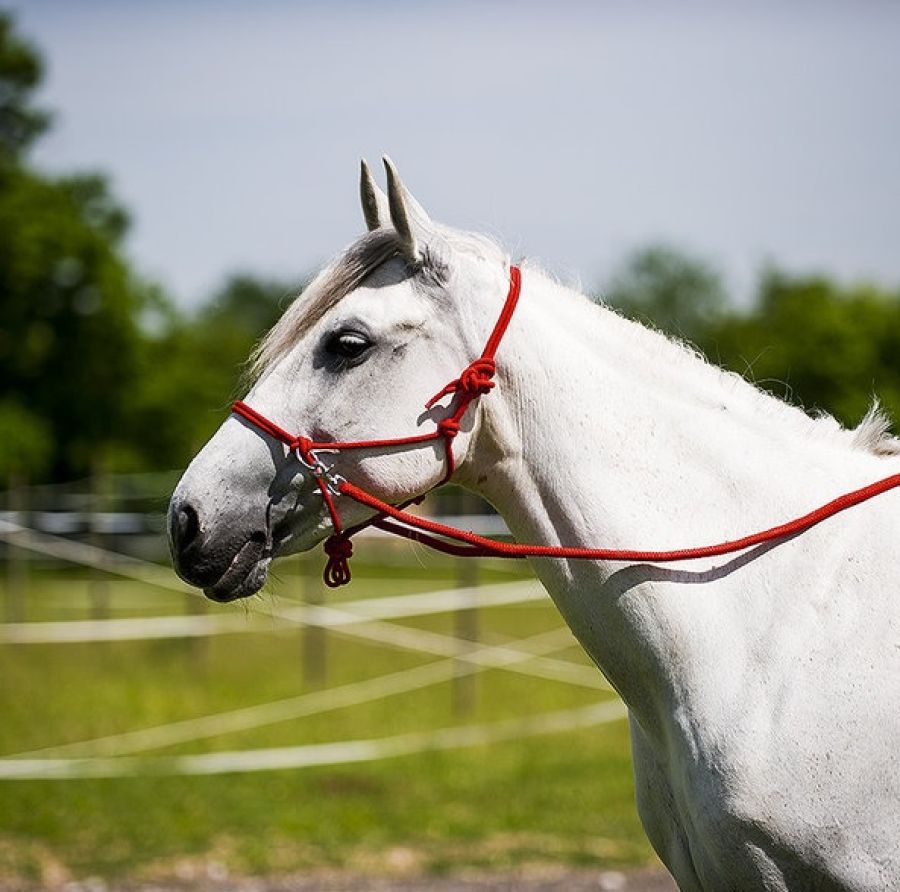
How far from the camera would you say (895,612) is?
2.78m

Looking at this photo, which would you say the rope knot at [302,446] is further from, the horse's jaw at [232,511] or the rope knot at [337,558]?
the rope knot at [337,558]

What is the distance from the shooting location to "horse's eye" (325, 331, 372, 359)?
2.90 metres

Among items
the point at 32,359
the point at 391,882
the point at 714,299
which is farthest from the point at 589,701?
the point at 714,299

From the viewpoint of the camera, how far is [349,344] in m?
2.90

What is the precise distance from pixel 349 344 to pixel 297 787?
661 centimetres

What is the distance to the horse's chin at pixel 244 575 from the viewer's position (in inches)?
113

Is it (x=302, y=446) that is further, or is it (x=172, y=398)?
(x=172, y=398)

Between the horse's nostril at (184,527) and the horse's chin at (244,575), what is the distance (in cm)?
12

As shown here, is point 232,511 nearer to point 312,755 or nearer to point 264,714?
point 312,755

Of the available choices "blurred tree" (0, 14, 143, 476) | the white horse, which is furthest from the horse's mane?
"blurred tree" (0, 14, 143, 476)

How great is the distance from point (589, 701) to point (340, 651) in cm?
547

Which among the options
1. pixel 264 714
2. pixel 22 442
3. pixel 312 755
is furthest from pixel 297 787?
pixel 22 442

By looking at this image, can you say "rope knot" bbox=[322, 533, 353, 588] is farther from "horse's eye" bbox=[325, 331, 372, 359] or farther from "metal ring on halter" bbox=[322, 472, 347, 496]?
"horse's eye" bbox=[325, 331, 372, 359]

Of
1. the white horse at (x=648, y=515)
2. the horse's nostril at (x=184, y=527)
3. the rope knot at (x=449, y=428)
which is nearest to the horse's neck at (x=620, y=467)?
the white horse at (x=648, y=515)
